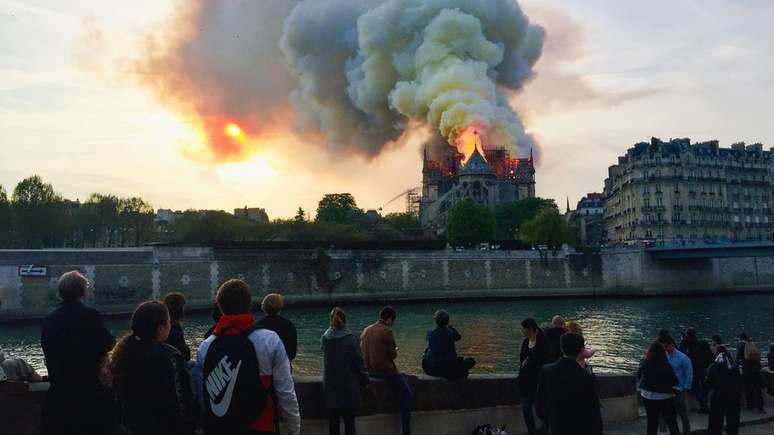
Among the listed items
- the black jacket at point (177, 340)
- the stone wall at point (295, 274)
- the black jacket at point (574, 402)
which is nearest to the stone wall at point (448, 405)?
the black jacket at point (177, 340)

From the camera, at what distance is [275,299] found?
7.05 m

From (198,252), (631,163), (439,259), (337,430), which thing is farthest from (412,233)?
(337,430)

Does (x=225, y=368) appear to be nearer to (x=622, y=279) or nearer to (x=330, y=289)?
(x=330, y=289)

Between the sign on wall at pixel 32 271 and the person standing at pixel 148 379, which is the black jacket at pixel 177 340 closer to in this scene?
the person standing at pixel 148 379

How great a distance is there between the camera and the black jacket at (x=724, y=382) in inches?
336

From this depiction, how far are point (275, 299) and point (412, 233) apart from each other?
9140cm

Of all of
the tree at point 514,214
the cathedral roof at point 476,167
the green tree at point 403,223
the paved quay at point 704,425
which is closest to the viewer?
the paved quay at point 704,425

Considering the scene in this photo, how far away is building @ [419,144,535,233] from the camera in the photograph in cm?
10594

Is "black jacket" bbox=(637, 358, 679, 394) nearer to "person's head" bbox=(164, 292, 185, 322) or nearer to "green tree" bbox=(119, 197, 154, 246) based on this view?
"person's head" bbox=(164, 292, 185, 322)

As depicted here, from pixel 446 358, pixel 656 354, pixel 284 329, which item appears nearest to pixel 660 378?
pixel 656 354

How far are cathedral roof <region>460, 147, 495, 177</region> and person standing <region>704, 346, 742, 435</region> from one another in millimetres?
98480

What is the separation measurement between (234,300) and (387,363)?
368cm

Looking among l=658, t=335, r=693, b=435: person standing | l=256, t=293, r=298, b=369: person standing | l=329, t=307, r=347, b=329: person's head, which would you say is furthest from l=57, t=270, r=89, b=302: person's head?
l=658, t=335, r=693, b=435: person standing

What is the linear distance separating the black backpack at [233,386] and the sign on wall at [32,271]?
45.6m
